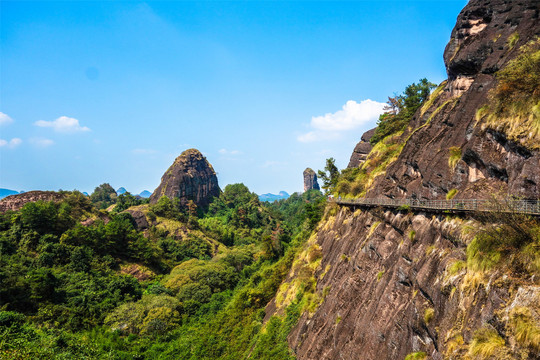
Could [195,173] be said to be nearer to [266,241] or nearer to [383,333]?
[266,241]

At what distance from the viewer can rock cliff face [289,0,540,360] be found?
1120 centimetres

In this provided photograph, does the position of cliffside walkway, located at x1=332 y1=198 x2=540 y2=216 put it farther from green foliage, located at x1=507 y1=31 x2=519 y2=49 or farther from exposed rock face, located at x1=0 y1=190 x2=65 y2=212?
exposed rock face, located at x1=0 y1=190 x2=65 y2=212

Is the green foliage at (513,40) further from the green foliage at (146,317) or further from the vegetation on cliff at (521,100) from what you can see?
the green foliage at (146,317)

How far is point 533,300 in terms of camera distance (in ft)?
28.7

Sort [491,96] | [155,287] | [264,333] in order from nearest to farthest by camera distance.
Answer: [491,96], [264,333], [155,287]

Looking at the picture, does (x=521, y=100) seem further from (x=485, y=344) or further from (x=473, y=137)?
(x=485, y=344)

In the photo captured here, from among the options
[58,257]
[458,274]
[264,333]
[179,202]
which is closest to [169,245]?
[58,257]

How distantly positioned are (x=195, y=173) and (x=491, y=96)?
129337mm

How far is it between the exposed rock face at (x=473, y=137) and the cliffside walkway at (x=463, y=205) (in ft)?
3.68

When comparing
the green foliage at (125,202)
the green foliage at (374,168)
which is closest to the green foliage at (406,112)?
the green foliage at (374,168)

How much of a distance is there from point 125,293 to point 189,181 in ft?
267

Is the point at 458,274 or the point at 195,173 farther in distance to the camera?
the point at 195,173

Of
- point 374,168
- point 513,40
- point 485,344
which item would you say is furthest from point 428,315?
point 374,168

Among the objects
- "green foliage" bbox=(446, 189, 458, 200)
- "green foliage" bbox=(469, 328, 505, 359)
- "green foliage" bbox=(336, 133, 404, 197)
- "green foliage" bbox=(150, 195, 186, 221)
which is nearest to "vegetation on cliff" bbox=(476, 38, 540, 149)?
"green foliage" bbox=(446, 189, 458, 200)
